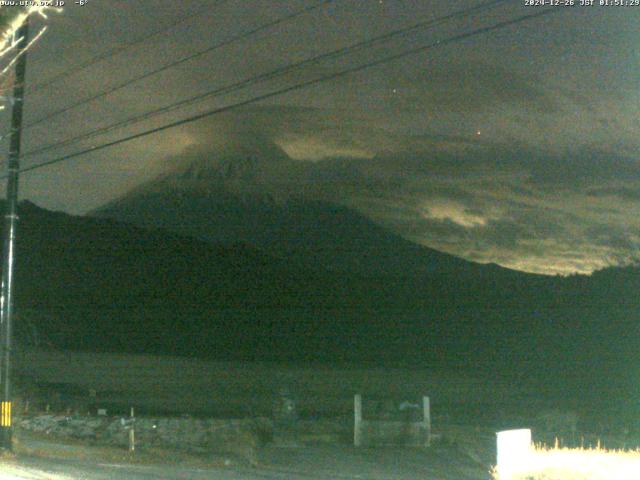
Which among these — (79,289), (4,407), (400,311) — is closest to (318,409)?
(4,407)

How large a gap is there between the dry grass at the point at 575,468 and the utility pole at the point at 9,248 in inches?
413

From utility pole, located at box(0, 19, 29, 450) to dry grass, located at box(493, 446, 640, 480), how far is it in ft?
34.4

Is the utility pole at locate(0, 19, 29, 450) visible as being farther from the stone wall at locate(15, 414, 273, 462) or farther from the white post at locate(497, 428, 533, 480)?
the white post at locate(497, 428, 533, 480)

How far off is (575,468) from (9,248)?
12.7 m

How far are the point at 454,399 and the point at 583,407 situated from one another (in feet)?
27.4

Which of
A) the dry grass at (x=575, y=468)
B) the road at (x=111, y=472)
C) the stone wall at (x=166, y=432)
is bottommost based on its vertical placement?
the stone wall at (x=166, y=432)

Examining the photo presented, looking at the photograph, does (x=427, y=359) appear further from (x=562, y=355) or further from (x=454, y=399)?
(x=454, y=399)

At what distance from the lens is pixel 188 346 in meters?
75.6

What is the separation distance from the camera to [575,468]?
41.7 ft

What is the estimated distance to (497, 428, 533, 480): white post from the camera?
43.9 feet

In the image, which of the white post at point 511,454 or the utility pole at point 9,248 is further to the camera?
the utility pole at point 9,248

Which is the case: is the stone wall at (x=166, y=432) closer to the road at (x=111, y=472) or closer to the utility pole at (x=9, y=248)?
the utility pole at (x=9, y=248)

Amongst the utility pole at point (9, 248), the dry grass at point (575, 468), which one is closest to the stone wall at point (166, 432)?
the utility pole at point (9, 248)

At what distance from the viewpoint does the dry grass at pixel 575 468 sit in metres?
12.3
